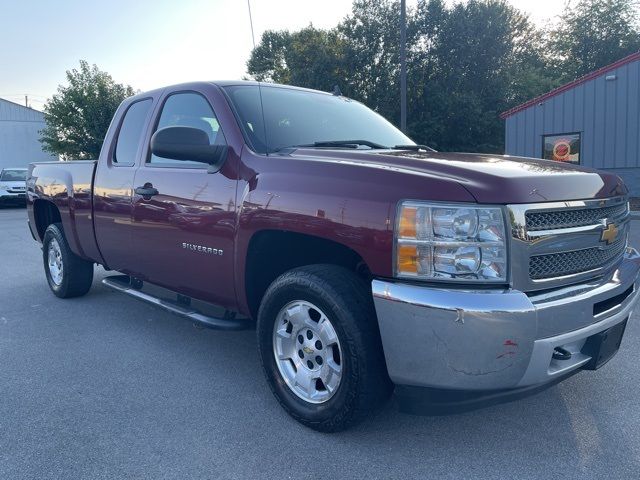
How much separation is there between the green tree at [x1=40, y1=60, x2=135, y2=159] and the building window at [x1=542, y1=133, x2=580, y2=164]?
76.8 ft

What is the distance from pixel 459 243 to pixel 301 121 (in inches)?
69.7

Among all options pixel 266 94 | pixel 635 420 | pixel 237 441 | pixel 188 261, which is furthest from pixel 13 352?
pixel 635 420

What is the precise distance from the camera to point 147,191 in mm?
4020

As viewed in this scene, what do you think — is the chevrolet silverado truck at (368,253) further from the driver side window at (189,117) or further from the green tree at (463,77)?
the green tree at (463,77)

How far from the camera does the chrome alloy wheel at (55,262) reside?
5.93 m

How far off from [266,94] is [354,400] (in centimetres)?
221

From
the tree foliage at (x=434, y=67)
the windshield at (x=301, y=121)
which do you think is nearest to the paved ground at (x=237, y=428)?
the windshield at (x=301, y=121)

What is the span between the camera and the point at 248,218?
3207mm

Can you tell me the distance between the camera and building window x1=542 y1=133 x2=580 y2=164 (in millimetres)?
17969

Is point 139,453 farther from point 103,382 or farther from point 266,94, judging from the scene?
point 266,94

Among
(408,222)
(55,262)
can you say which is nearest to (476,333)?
(408,222)

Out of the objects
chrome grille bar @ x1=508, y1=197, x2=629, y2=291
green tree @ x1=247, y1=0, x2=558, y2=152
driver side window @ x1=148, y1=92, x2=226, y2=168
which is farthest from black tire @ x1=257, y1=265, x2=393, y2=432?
green tree @ x1=247, y1=0, x2=558, y2=152

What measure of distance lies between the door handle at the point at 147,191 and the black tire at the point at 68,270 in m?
2.02

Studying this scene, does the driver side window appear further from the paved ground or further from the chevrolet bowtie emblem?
the chevrolet bowtie emblem
